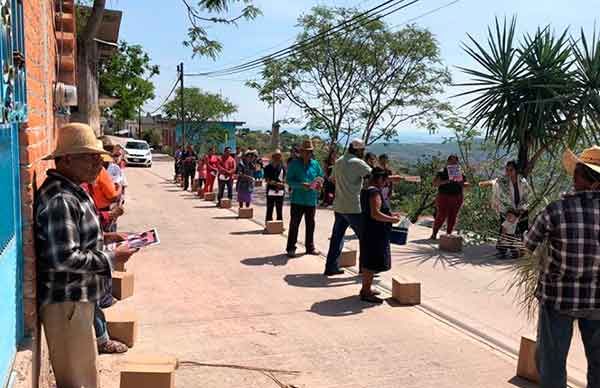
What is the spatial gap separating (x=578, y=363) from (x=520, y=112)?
6.07 meters

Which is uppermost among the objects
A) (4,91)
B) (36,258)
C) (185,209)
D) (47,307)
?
(4,91)

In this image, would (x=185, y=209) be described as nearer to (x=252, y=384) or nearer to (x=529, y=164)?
(x=529, y=164)

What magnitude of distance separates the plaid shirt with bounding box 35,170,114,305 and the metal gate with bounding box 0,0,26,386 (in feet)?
0.43

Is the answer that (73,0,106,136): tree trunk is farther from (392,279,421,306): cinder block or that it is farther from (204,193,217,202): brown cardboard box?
(204,193,217,202): brown cardboard box

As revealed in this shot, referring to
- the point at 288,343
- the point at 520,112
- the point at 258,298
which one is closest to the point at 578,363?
the point at 288,343

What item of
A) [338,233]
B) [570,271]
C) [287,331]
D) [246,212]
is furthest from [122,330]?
[246,212]

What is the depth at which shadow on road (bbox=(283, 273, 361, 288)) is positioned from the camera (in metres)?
7.54

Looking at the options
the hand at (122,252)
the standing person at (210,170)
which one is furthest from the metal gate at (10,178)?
the standing person at (210,170)

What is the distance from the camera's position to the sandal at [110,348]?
493cm

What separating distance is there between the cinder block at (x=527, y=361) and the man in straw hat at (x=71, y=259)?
3.18m

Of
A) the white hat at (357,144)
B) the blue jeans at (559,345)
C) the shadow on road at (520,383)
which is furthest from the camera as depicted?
the white hat at (357,144)

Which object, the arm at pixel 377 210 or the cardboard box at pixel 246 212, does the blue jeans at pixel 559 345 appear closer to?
the arm at pixel 377 210

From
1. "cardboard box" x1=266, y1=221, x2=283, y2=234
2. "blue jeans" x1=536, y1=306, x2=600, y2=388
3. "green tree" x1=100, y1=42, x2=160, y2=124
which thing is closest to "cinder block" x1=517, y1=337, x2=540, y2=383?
"blue jeans" x1=536, y1=306, x2=600, y2=388

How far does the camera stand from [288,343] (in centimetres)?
538
